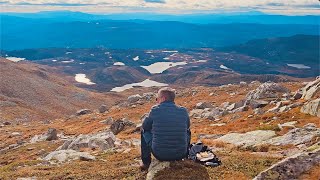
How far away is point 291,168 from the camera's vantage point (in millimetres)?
12984

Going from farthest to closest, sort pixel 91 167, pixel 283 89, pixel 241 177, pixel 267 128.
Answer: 1. pixel 283 89
2. pixel 267 128
3. pixel 91 167
4. pixel 241 177

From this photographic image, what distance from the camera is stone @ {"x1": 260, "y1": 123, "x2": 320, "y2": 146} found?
840 inches

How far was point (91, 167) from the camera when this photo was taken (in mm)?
19719

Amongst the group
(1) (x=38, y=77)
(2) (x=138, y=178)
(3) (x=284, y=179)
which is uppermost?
(3) (x=284, y=179)

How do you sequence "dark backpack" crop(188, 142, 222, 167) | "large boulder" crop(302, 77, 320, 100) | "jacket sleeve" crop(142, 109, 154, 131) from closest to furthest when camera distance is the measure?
"jacket sleeve" crop(142, 109, 154, 131)
"dark backpack" crop(188, 142, 222, 167)
"large boulder" crop(302, 77, 320, 100)

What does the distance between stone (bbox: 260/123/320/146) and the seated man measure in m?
8.16

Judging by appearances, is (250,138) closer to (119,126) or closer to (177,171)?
(177,171)

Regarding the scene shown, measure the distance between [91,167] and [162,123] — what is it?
5938mm

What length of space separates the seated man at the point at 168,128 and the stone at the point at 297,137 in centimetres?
816

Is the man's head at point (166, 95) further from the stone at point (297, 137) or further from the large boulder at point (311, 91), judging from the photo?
the large boulder at point (311, 91)

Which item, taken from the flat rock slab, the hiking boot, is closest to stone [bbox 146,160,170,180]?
the flat rock slab

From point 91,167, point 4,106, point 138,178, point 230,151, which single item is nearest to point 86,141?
point 91,167

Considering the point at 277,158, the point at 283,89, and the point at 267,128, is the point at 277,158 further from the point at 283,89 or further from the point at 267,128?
the point at 283,89

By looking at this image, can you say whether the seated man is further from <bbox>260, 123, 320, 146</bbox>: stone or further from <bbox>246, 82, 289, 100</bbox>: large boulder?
<bbox>246, 82, 289, 100</bbox>: large boulder
